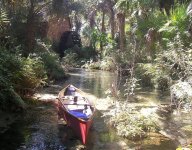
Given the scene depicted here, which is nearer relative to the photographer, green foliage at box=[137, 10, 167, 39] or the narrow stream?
the narrow stream

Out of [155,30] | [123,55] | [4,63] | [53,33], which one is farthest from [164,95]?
[53,33]

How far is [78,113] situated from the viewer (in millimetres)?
10609

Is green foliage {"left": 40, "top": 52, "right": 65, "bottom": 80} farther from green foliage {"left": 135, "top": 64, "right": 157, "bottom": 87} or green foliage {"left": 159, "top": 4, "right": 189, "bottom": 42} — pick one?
green foliage {"left": 159, "top": 4, "right": 189, "bottom": 42}

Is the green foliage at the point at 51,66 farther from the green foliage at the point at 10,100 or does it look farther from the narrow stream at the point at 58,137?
the green foliage at the point at 10,100

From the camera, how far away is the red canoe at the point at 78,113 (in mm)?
9492

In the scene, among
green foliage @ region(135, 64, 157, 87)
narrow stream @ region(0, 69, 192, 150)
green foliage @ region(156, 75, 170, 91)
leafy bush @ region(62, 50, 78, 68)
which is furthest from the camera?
leafy bush @ region(62, 50, 78, 68)

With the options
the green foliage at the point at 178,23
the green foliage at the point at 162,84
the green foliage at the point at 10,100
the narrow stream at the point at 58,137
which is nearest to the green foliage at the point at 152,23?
the green foliage at the point at 178,23

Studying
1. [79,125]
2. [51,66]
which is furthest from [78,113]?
[51,66]

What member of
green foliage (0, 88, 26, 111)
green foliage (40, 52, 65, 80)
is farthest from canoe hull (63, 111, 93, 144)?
green foliage (40, 52, 65, 80)

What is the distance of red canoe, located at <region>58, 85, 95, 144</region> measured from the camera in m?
9.49

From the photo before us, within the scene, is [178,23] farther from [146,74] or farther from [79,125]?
[79,125]

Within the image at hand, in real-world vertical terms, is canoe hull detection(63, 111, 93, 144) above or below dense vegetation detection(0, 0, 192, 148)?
below

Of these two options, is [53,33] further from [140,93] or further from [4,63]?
[4,63]

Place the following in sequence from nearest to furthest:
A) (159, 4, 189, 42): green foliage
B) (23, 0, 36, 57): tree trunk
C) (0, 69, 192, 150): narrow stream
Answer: (0, 69, 192, 150): narrow stream, (159, 4, 189, 42): green foliage, (23, 0, 36, 57): tree trunk
